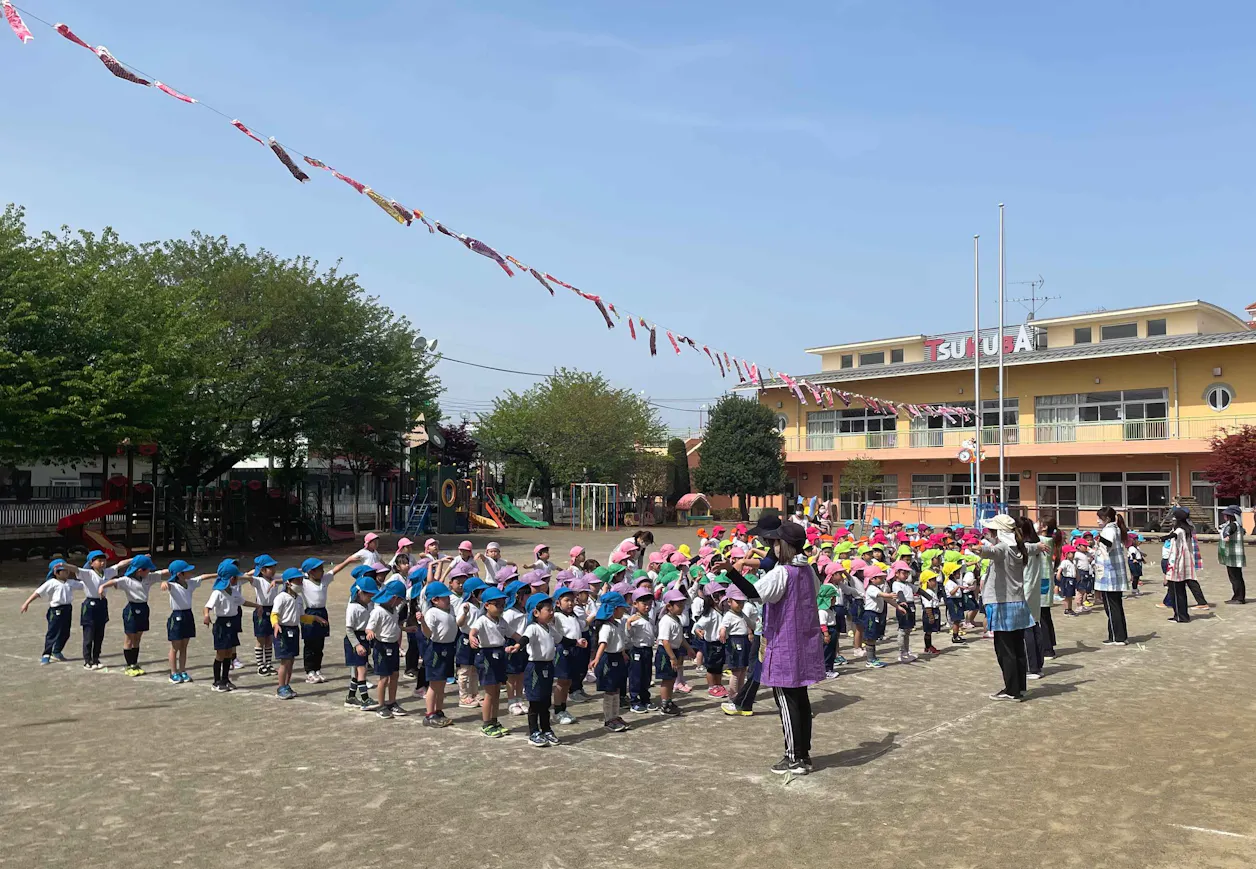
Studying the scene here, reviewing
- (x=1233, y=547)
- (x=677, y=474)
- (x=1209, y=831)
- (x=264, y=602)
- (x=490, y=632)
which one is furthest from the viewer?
(x=677, y=474)

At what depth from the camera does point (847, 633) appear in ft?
49.2

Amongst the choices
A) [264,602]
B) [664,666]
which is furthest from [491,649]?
[264,602]

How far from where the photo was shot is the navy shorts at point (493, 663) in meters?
8.84

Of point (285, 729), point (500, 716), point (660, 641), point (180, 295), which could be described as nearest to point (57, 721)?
point (285, 729)

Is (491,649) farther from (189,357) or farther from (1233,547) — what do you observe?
(189,357)

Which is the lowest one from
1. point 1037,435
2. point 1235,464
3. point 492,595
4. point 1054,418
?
point 492,595

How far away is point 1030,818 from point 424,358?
33641 mm

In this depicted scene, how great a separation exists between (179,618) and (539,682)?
17.1 ft

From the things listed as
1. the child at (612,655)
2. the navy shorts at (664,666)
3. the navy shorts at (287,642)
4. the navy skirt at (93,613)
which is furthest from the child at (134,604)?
the navy shorts at (664,666)

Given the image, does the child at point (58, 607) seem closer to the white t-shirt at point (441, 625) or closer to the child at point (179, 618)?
the child at point (179, 618)

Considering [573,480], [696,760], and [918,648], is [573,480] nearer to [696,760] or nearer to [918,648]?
[918,648]

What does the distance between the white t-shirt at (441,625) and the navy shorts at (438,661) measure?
0.19 feet

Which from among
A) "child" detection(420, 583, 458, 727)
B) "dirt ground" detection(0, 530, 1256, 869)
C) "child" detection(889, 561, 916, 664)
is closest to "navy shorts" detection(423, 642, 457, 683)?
"child" detection(420, 583, 458, 727)

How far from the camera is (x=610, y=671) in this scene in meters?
9.21
